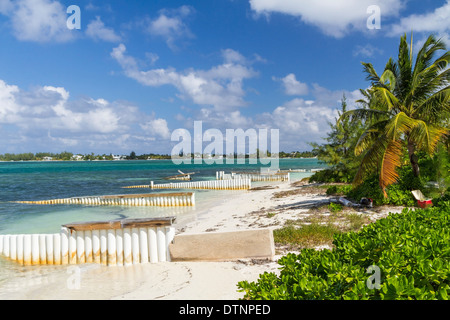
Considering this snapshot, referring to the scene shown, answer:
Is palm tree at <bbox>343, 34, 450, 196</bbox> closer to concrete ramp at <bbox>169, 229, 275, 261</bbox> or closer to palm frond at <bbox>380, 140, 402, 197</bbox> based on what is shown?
palm frond at <bbox>380, 140, 402, 197</bbox>

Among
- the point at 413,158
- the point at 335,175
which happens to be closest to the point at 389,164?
the point at 413,158

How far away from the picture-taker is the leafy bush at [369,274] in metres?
2.38

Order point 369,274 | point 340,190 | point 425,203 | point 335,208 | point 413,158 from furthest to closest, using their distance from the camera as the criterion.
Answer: point 340,190 < point 413,158 < point 335,208 < point 425,203 < point 369,274

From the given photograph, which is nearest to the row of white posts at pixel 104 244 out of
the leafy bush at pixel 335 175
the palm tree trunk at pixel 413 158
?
the palm tree trunk at pixel 413 158

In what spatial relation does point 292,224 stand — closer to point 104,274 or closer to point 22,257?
point 104,274

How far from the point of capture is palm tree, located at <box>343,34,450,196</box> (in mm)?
11344

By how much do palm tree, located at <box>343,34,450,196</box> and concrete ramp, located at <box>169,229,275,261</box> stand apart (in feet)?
24.6

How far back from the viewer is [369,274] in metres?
2.85

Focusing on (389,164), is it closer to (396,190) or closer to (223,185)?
(396,190)

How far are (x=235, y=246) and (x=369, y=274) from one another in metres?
4.66

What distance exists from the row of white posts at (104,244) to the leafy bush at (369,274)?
204 inches

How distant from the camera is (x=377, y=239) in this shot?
143 inches

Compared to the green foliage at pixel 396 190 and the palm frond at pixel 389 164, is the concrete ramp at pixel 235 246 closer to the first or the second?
the palm frond at pixel 389 164
